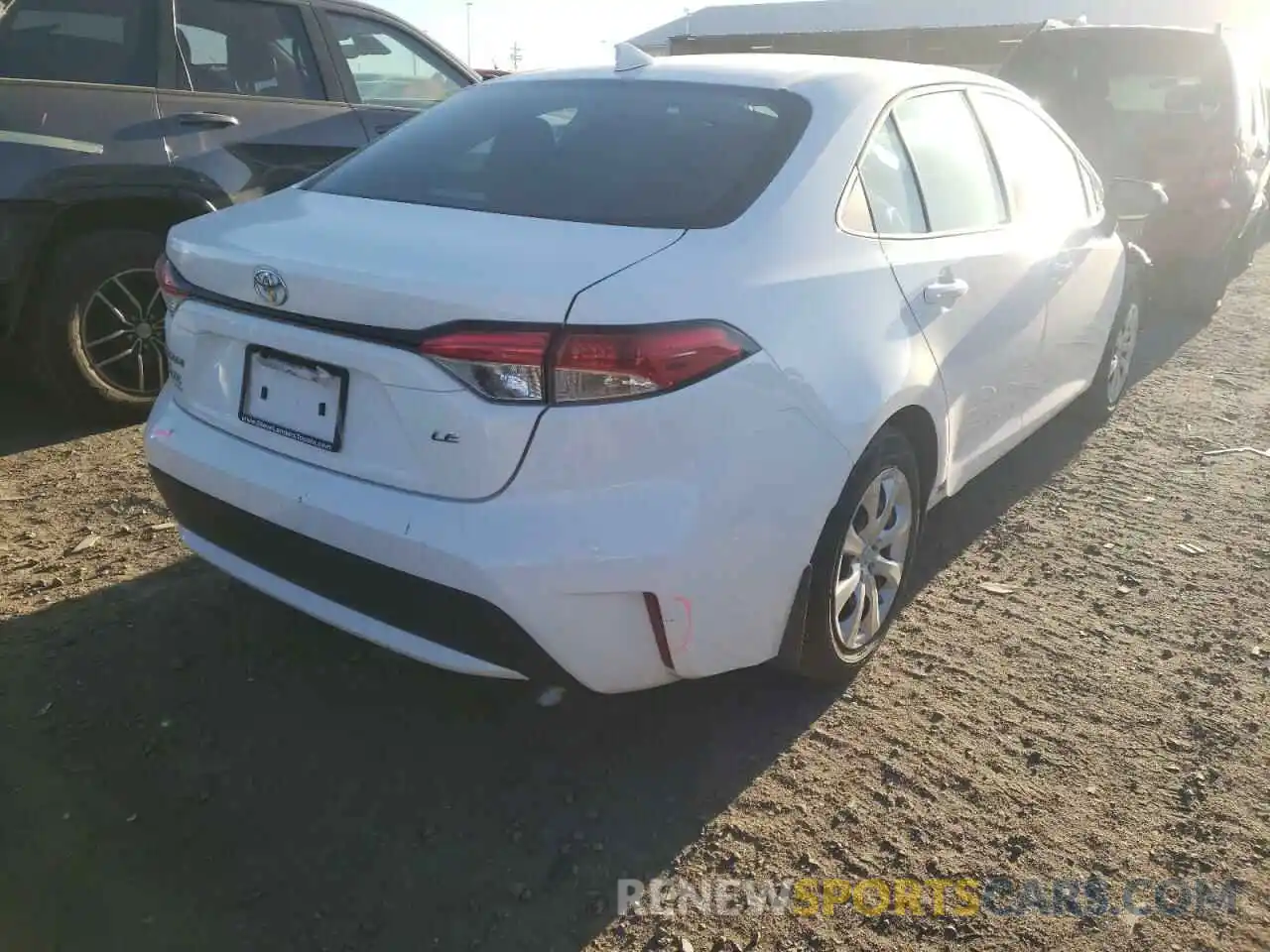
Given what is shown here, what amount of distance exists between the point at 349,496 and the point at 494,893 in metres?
0.86

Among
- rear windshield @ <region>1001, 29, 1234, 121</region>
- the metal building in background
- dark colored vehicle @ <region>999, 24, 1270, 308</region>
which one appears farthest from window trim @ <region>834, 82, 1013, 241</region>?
the metal building in background

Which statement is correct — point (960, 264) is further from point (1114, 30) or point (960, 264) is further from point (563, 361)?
point (1114, 30)

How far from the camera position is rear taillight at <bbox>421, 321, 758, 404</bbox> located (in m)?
2.11

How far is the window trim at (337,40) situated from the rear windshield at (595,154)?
6.74 ft

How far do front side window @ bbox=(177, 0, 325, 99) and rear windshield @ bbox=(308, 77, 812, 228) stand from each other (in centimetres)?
187

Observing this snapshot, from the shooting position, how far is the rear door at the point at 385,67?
17.3ft

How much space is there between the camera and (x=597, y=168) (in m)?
2.76

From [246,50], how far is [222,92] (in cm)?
32

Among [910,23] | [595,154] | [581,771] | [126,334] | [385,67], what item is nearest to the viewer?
[581,771]

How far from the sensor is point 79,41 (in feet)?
14.3

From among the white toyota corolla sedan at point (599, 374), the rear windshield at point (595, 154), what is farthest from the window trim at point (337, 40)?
the white toyota corolla sedan at point (599, 374)

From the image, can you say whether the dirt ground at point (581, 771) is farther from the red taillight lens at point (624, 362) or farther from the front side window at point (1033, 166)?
the front side window at point (1033, 166)

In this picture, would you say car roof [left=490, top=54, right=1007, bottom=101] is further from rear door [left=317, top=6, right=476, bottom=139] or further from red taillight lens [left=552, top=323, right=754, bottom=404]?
rear door [left=317, top=6, right=476, bottom=139]

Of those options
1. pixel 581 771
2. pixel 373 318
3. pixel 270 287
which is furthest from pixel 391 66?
pixel 581 771
